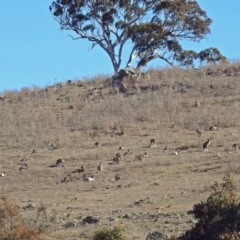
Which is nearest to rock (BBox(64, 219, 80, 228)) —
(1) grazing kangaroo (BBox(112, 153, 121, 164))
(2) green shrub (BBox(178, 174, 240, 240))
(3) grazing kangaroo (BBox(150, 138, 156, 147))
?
(2) green shrub (BBox(178, 174, 240, 240))

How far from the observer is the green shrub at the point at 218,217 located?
8398 mm

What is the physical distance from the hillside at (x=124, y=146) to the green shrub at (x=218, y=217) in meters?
2.33

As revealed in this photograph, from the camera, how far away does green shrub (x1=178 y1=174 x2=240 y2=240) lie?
8.40m

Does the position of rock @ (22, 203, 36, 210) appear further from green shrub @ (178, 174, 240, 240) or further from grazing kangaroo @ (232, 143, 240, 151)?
grazing kangaroo @ (232, 143, 240, 151)

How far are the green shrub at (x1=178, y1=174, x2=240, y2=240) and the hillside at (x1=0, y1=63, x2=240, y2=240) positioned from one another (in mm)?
2330

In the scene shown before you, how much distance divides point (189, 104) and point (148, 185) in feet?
37.9

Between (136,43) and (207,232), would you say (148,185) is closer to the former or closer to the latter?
(207,232)

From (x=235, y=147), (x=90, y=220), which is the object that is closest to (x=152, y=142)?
(x=235, y=147)

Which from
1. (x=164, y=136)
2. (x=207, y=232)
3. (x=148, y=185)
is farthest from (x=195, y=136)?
(x=207, y=232)

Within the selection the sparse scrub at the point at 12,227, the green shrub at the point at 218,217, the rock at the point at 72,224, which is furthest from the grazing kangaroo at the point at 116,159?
the green shrub at the point at 218,217

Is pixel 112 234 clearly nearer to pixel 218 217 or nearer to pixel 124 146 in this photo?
pixel 218 217

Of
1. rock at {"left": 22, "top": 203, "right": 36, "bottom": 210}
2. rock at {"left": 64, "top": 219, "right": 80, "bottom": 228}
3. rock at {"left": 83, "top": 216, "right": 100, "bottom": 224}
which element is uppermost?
rock at {"left": 22, "top": 203, "right": 36, "bottom": 210}

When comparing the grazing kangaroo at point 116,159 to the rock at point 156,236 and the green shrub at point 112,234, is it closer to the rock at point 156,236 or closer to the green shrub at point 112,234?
the rock at point 156,236

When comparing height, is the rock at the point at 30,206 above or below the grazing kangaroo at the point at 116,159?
below
